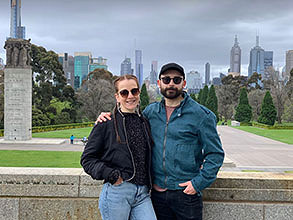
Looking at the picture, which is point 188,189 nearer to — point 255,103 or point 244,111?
point 244,111

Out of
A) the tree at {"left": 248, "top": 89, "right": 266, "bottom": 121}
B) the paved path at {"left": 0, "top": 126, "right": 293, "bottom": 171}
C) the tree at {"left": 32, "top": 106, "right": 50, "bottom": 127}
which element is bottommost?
the paved path at {"left": 0, "top": 126, "right": 293, "bottom": 171}

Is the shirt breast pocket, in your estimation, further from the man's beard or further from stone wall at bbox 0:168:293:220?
stone wall at bbox 0:168:293:220

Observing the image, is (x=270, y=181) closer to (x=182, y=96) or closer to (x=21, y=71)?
(x=182, y=96)

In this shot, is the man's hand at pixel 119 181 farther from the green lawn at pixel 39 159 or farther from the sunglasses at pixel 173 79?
the green lawn at pixel 39 159

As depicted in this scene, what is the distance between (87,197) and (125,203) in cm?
127

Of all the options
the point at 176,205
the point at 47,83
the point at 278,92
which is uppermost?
the point at 47,83

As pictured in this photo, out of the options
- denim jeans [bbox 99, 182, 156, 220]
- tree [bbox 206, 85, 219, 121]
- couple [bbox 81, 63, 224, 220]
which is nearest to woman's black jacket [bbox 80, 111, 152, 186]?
couple [bbox 81, 63, 224, 220]

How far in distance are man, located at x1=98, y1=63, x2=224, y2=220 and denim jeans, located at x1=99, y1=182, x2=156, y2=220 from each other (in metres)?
0.23

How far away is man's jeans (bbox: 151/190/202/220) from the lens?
304 cm

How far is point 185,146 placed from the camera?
3018mm

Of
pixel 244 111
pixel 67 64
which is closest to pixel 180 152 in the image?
pixel 244 111

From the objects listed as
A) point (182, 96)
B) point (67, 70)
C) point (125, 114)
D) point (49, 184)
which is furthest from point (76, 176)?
point (67, 70)

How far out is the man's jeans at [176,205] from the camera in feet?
9.97

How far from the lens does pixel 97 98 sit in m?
48.5
